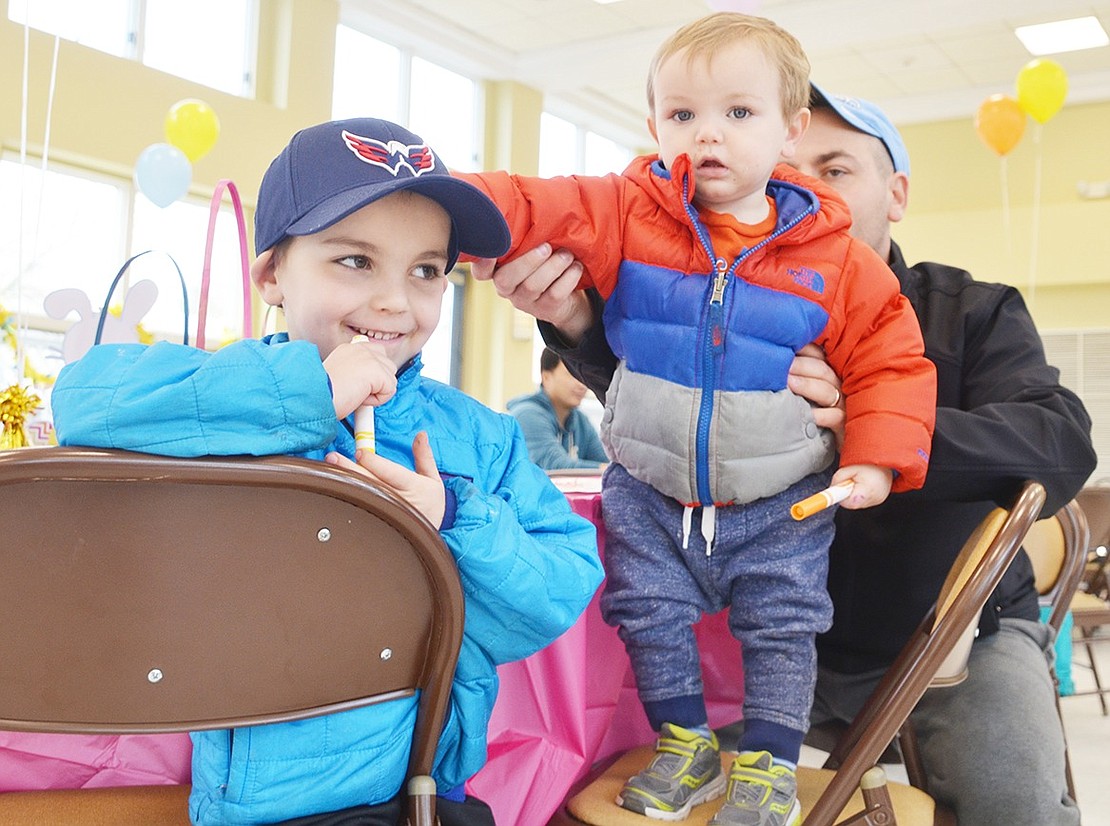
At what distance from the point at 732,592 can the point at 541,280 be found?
0.46 m

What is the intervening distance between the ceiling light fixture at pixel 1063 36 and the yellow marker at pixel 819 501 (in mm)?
8297

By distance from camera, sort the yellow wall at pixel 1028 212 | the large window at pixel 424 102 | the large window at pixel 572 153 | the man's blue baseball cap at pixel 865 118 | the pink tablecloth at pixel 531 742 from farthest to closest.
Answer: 1. the large window at pixel 572 153
2. the yellow wall at pixel 1028 212
3. the large window at pixel 424 102
4. the man's blue baseball cap at pixel 865 118
5. the pink tablecloth at pixel 531 742

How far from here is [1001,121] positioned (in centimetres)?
781

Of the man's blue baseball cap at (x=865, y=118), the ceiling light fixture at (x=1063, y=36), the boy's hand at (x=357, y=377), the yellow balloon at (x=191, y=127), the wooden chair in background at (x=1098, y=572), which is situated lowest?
the wooden chair in background at (x=1098, y=572)

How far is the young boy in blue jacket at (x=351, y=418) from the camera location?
85 centimetres

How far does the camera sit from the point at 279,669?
85cm

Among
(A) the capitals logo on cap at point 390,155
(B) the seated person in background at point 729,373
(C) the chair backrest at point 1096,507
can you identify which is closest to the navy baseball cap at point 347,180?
(A) the capitals logo on cap at point 390,155

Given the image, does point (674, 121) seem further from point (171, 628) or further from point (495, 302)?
point (495, 302)

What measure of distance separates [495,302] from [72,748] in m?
9.19

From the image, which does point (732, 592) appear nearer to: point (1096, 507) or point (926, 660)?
point (926, 660)

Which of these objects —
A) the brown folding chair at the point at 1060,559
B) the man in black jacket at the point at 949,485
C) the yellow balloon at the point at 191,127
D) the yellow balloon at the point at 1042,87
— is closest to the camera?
the man in black jacket at the point at 949,485

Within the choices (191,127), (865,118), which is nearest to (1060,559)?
(865,118)

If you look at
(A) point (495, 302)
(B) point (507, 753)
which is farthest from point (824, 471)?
(A) point (495, 302)

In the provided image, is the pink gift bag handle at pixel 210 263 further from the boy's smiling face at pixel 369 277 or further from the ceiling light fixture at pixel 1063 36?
the ceiling light fixture at pixel 1063 36
